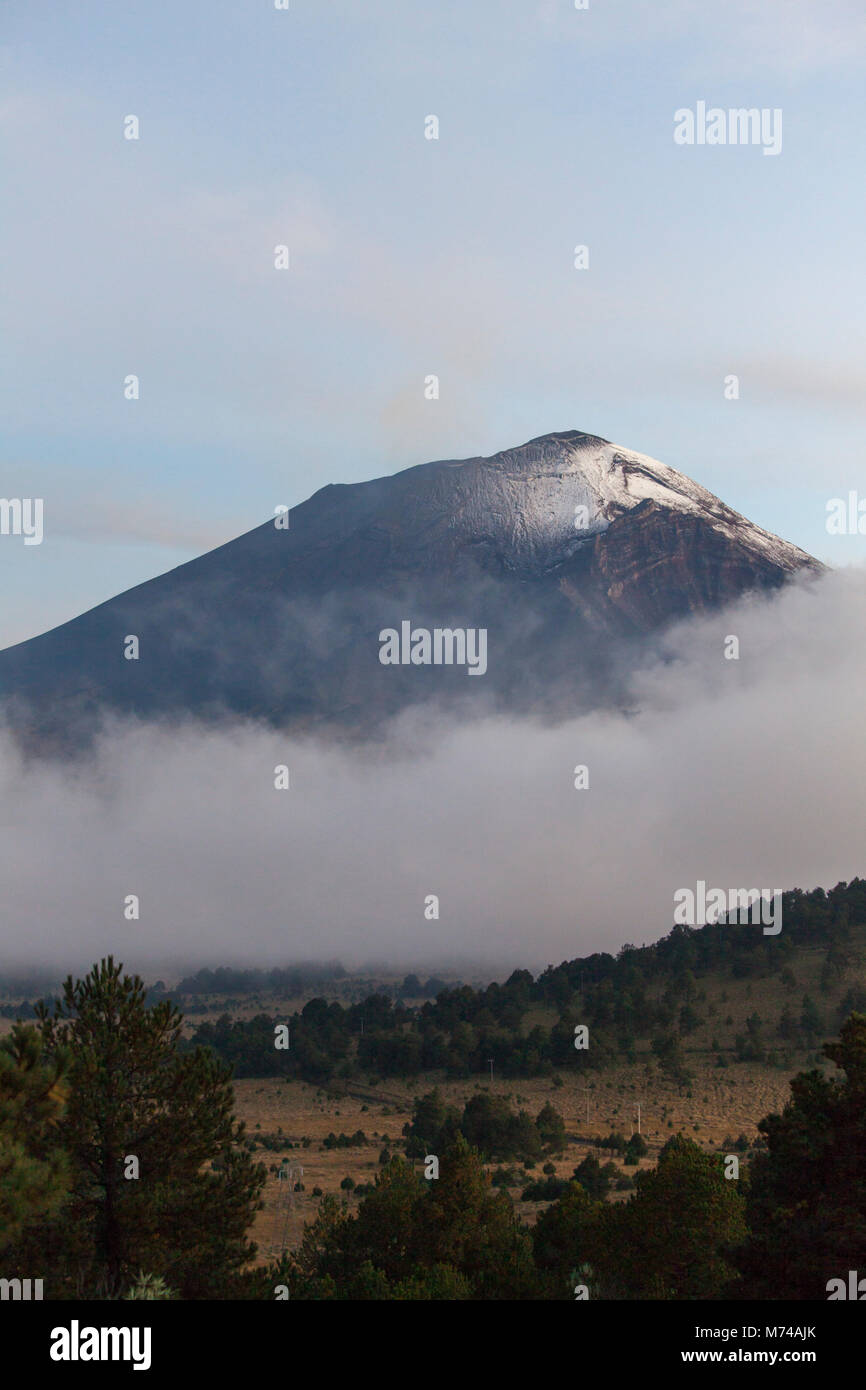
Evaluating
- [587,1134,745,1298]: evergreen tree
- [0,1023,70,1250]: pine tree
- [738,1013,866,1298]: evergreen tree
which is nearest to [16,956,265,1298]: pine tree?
[0,1023,70,1250]: pine tree

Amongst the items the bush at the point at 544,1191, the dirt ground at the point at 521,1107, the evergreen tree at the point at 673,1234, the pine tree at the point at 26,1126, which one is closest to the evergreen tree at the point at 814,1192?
the evergreen tree at the point at 673,1234

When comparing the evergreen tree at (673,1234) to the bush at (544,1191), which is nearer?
the evergreen tree at (673,1234)

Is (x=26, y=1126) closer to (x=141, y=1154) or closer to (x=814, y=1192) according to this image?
(x=141, y=1154)

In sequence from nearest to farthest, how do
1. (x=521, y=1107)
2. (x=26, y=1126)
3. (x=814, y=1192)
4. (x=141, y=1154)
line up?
(x=26, y=1126), (x=814, y=1192), (x=141, y=1154), (x=521, y=1107)

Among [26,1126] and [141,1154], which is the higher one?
[26,1126]

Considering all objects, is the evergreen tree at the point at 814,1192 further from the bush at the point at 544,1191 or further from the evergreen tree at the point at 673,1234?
the bush at the point at 544,1191

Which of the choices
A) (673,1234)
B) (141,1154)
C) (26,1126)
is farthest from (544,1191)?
(26,1126)

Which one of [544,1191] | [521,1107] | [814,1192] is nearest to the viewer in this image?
[814,1192]

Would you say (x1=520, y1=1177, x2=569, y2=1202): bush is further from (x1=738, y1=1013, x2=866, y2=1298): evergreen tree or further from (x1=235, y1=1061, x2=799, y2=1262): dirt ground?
(x1=738, y1=1013, x2=866, y2=1298): evergreen tree

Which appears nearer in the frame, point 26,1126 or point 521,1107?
point 26,1126

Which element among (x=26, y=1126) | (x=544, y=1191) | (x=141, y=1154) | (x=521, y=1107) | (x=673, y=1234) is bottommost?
(x=544, y=1191)

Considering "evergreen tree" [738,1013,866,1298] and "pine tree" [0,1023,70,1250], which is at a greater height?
"pine tree" [0,1023,70,1250]

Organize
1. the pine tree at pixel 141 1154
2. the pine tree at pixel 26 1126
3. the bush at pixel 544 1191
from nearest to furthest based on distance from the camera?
1. the pine tree at pixel 26 1126
2. the pine tree at pixel 141 1154
3. the bush at pixel 544 1191
